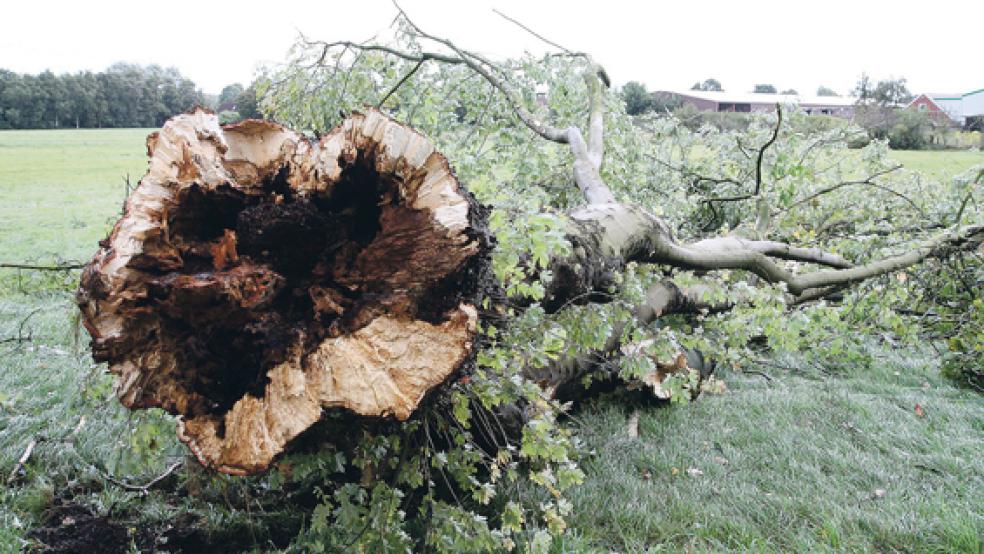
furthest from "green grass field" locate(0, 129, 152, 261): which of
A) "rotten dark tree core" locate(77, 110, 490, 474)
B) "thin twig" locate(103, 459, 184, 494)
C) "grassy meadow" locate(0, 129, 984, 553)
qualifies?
"rotten dark tree core" locate(77, 110, 490, 474)

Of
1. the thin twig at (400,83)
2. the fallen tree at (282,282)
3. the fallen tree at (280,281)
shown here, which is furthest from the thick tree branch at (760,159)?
the fallen tree at (280,281)

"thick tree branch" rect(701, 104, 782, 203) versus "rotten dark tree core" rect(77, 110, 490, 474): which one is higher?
"thick tree branch" rect(701, 104, 782, 203)

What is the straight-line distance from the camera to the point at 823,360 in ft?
17.7

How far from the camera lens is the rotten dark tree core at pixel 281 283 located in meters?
1.71

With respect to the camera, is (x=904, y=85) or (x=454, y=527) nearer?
(x=454, y=527)

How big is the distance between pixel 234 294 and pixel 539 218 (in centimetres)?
96

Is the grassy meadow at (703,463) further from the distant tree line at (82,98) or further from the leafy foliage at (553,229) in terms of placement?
the distant tree line at (82,98)

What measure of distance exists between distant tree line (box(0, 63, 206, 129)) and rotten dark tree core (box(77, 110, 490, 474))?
33515 millimetres

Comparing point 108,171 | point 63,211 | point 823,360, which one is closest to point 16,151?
point 108,171

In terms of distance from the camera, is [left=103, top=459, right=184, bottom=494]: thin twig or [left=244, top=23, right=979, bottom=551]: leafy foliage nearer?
[left=244, top=23, right=979, bottom=551]: leafy foliage

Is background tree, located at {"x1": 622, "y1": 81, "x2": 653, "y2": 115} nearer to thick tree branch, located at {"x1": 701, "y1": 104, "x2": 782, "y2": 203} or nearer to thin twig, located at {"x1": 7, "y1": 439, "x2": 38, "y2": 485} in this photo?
thick tree branch, located at {"x1": 701, "y1": 104, "x2": 782, "y2": 203}

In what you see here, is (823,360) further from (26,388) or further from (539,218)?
(26,388)

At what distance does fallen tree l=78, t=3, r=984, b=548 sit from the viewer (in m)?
1.71

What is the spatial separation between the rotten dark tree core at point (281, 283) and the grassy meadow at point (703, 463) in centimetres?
39
